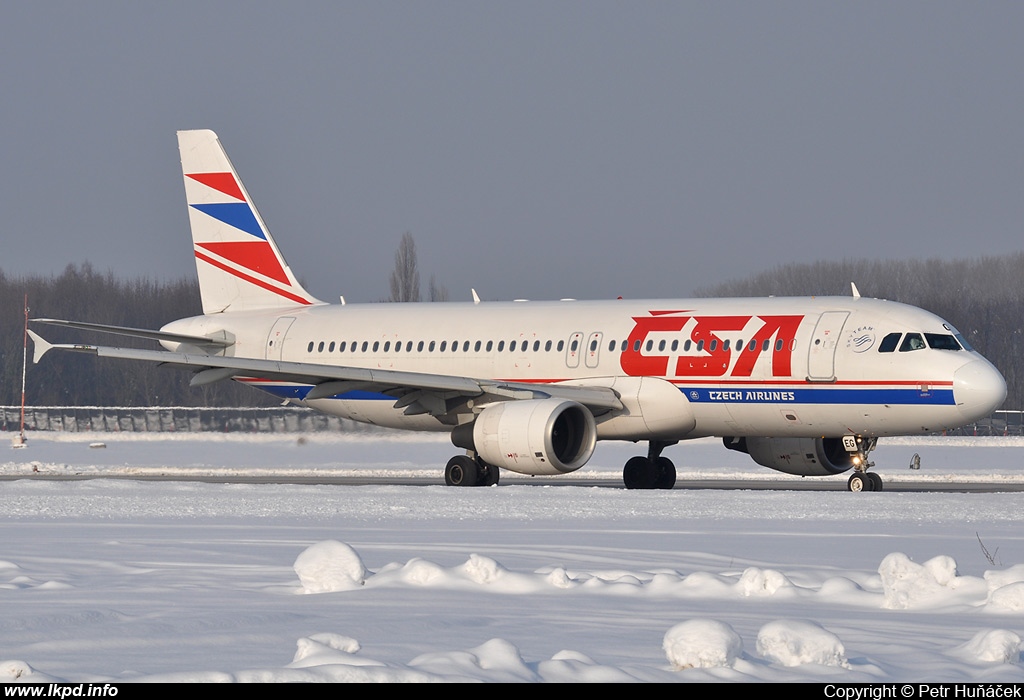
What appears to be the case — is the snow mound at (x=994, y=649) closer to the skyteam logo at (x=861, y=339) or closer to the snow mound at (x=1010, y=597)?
the snow mound at (x=1010, y=597)

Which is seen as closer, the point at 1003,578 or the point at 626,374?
the point at 1003,578

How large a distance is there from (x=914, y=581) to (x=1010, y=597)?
703mm

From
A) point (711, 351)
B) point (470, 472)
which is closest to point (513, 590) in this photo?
point (711, 351)

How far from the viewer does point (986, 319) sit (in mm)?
89188

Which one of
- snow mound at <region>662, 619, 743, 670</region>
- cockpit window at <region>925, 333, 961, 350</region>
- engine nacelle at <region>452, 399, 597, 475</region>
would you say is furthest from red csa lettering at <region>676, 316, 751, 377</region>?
snow mound at <region>662, 619, 743, 670</region>

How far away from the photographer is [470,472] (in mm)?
26297

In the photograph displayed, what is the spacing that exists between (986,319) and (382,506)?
250 feet

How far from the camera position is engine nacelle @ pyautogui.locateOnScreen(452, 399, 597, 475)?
23.8m

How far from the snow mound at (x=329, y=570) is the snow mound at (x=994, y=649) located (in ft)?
14.1

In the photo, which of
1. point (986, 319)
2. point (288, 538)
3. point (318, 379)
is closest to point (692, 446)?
point (318, 379)

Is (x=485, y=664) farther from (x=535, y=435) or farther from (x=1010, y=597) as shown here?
(x=535, y=435)

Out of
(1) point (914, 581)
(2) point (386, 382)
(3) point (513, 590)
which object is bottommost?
(3) point (513, 590)

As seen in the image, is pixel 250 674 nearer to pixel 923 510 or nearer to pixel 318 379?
pixel 923 510

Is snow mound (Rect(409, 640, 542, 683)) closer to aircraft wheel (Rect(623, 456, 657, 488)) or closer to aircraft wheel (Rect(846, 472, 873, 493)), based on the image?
aircraft wheel (Rect(846, 472, 873, 493))
